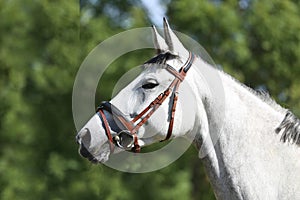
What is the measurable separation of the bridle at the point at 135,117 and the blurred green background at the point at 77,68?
28.2 ft

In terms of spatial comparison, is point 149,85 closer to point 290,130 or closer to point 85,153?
point 85,153

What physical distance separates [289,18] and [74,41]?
16.6 ft

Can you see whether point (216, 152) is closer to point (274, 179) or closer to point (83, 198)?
point (274, 179)

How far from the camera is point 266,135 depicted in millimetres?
5223

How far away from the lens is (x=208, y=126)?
17.4 ft

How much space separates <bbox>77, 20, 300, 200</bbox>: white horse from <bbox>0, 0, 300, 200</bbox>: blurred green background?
8564mm

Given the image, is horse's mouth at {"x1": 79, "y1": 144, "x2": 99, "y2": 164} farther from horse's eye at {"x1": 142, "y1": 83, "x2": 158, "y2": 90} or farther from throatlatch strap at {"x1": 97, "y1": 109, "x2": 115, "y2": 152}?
horse's eye at {"x1": 142, "y1": 83, "x2": 158, "y2": 90}

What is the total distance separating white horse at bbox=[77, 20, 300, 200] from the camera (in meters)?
5.12

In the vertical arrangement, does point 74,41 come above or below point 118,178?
above

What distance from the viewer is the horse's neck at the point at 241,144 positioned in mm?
5098

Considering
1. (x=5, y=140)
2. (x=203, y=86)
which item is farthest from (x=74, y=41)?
(x=203, y=86)

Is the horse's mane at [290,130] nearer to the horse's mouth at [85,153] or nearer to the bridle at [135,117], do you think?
the bridle at [135,117]

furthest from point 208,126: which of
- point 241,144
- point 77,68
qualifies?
point 77,68

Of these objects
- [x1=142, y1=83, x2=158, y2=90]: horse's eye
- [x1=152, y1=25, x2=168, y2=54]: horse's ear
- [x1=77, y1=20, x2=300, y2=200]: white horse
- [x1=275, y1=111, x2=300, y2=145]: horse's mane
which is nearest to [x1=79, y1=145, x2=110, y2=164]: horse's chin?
[x1=77, y1=20, x2=300, y2=200]: white horse
